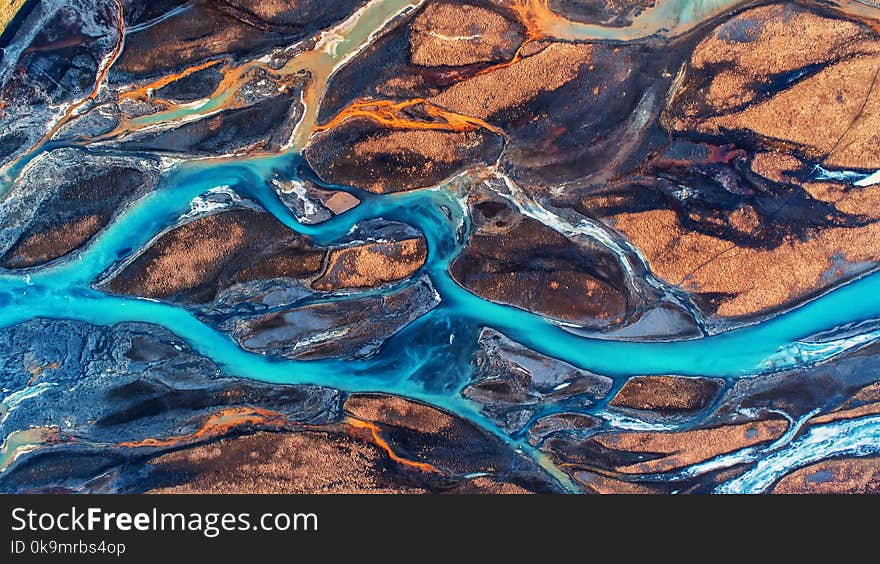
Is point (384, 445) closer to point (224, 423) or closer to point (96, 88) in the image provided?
point (224, 423)

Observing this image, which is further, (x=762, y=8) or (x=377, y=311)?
(x=377, y=311)

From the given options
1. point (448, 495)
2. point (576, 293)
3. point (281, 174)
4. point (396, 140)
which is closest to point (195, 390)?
point (281, 174)

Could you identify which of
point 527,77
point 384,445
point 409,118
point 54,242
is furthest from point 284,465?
point 527,77

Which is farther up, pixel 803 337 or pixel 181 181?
pixel 181 181

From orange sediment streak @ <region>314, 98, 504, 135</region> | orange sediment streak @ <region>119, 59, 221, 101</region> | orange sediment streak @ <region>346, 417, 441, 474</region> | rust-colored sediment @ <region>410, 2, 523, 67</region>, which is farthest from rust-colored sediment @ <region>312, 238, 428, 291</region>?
orange sediment streak @ <region>119, 59, 221, 101</region>

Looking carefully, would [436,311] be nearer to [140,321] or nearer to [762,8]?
[140,321]

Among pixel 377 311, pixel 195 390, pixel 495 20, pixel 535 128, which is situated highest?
pixel 495 20

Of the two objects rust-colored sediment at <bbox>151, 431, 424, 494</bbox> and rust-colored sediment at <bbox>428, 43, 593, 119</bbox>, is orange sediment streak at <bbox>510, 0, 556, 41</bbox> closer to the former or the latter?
rust-colored sediment at <bbox>428, 43, 593, 119</bbox>
